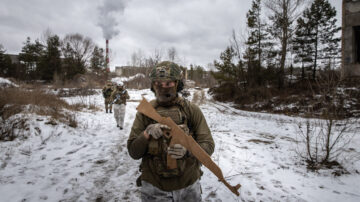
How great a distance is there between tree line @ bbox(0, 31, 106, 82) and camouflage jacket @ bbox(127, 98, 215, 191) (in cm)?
2880

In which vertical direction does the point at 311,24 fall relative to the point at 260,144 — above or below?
above

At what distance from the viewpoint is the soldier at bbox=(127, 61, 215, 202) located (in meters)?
1.34

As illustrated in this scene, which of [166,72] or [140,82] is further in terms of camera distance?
[140,82]

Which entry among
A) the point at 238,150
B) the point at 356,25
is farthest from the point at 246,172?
the point at 356,25

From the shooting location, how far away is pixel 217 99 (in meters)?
22.0

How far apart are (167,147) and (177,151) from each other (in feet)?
0.41

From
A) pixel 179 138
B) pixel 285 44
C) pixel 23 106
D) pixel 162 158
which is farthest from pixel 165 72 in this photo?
pixel 285 44

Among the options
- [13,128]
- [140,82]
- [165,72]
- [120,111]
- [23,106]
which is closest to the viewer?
[165,72]

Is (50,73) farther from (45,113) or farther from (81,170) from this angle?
(81,170)

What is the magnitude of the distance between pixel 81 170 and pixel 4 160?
71.0 inches

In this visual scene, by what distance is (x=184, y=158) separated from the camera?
138 cm

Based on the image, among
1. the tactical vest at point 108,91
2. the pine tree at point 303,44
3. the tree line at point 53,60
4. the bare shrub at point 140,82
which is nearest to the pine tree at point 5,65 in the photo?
the tree line at point 53,60

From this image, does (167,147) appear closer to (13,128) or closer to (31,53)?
(13,128)

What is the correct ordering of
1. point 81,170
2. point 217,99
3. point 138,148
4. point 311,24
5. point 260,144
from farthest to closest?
point 217,99 → point 311,24 → point 260,144 → point 81,170 → point 138,148
